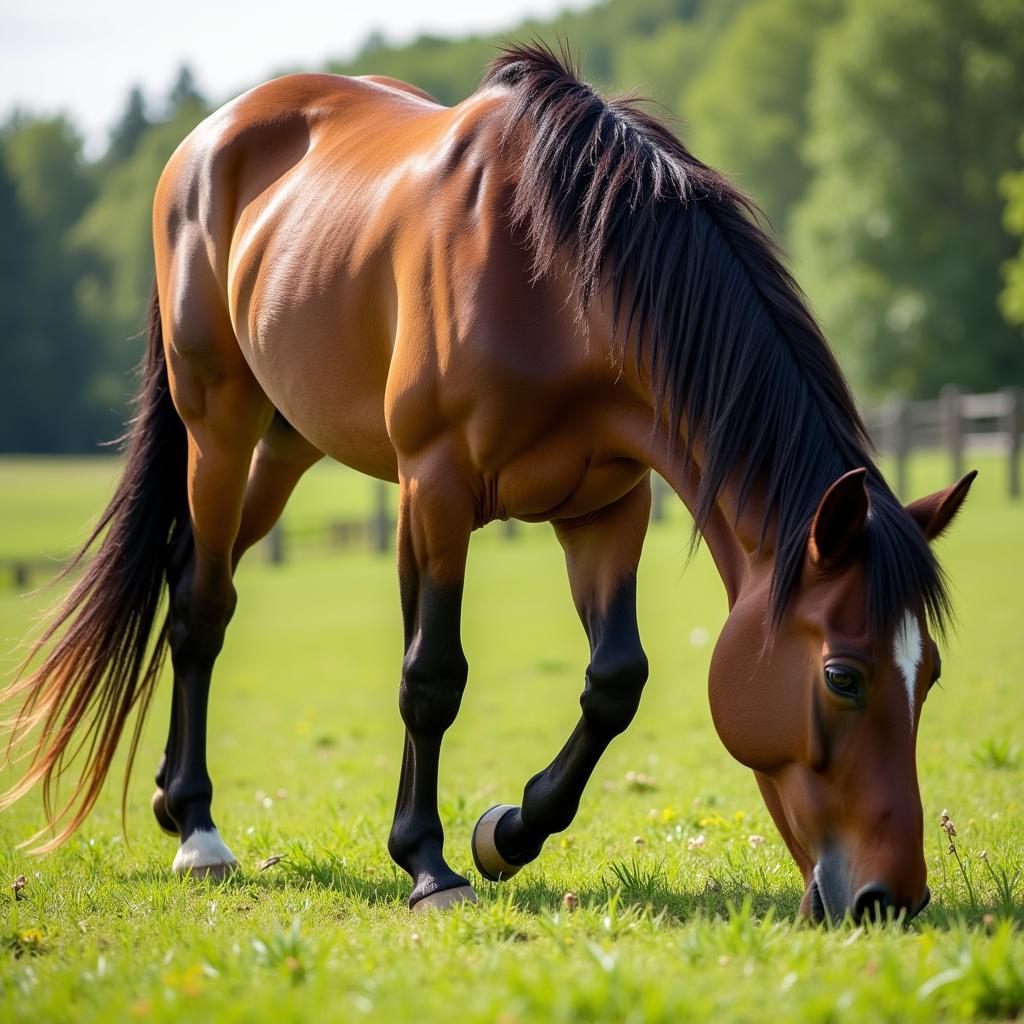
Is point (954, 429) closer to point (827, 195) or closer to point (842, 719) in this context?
point (827, 195)

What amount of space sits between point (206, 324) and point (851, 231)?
31.8 metres

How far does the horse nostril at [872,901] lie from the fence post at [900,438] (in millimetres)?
17245

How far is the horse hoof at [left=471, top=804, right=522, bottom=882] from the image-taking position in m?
3.92

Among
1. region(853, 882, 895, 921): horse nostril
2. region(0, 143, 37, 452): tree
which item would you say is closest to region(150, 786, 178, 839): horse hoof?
region(853, 882, 895, 921): horse nostril

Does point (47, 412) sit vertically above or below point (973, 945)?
below

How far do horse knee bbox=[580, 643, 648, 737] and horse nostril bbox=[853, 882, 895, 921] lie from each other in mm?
1038

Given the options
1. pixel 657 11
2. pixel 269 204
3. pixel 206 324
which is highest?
pixel 657 11

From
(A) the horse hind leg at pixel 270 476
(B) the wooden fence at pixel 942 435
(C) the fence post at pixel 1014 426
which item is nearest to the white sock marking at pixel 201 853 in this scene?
(A) the horse hind leg at pixel 270 476

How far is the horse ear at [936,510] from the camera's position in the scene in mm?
3258

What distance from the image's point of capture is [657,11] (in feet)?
280

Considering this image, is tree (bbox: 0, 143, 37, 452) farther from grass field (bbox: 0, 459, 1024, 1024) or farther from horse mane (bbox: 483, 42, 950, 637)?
horse mane (bbox: 483, 42, 950, 637)

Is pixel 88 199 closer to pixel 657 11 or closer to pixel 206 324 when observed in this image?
pixel 657 11

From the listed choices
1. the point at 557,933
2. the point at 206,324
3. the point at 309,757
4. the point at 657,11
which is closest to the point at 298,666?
the point at 309,757

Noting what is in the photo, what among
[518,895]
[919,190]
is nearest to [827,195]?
[919,190]
